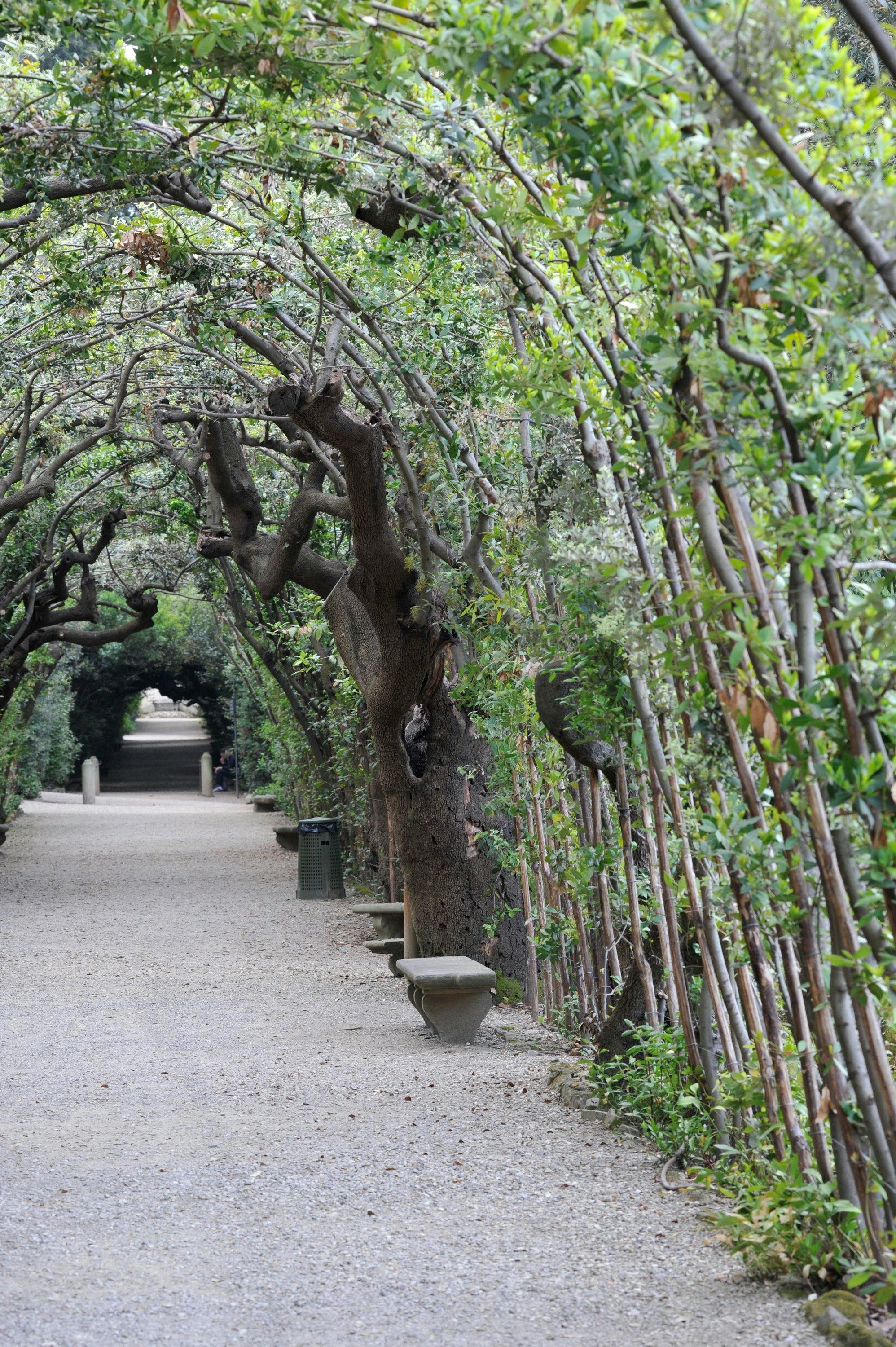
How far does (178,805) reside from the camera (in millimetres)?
28109

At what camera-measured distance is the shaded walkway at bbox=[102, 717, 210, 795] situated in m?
36.7

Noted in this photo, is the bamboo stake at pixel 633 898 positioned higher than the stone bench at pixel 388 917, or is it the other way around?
the bamboo stake at pixel 633 898

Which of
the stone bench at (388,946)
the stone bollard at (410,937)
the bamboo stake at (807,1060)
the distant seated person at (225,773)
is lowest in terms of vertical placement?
the stone bench at (388,946)

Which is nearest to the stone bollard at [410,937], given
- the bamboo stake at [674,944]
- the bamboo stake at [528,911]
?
the bamboo stake at [528,911]

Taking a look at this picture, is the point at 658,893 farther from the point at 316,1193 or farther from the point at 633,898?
the point at 316,1193

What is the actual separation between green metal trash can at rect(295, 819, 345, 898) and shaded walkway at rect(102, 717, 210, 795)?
21027 millimetres

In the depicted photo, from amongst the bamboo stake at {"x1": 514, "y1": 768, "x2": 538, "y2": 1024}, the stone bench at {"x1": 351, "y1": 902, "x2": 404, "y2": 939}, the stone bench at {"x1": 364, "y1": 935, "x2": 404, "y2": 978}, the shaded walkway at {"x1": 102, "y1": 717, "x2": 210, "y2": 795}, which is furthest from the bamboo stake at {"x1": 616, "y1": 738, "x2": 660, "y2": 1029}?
the shaded walkway at {"x1": 102, "y1": 717, "x2": 210, "y2": 795}

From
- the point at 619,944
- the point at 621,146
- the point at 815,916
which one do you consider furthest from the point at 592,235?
the point at 619,944

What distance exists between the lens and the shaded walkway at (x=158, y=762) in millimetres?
36656

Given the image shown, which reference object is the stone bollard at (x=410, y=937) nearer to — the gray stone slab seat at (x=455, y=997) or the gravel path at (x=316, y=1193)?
the gravel path at (x=316, y=1193)

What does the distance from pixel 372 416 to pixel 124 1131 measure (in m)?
3.91

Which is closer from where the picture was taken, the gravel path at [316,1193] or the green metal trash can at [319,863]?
the gravel path at [316,1193]

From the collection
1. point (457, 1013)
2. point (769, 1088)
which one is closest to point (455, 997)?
point (457, 1013)

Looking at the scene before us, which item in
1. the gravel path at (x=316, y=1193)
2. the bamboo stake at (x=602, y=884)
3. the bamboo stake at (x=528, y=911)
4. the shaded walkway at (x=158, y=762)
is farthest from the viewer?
the shaded walkway at (x=158, y=762)
